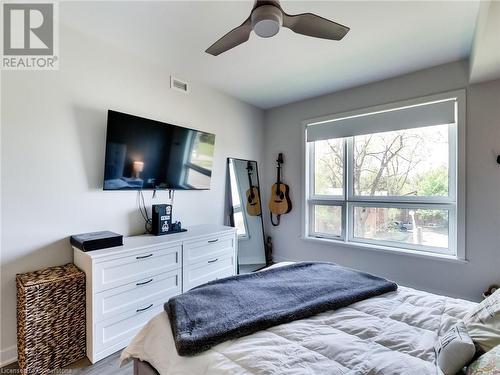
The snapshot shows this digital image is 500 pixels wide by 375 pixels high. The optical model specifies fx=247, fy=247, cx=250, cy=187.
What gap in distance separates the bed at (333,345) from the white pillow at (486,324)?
139 millimetres

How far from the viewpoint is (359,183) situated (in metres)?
3.11

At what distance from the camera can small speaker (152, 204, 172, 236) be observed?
2387 millimetres

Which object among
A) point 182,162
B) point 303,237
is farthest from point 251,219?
point 182,162

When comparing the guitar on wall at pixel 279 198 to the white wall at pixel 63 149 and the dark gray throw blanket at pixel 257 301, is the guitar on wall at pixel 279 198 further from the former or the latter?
the dark gray throw blanket at pixel 257 301

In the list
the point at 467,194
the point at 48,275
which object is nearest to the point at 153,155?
the point at 48,275

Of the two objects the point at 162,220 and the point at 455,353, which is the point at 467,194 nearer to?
the point at 455,353

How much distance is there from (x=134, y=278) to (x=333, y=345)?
1.55m

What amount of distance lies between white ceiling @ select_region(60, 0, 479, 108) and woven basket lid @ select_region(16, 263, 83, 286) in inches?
74.5

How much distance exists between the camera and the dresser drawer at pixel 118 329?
174cm

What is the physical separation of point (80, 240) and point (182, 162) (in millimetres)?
1196

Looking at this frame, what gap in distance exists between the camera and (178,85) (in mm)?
2756

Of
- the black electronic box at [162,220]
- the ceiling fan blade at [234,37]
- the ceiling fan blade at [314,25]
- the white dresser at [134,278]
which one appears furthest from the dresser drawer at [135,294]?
the ceiling fan blade at [314,25]

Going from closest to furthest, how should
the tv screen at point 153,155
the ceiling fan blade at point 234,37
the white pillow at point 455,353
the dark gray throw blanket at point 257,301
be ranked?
1. the white pillow at point 455,353
2. the dark gray throw blanket at point 257,301
3. the ceiling fan blade at point 234,37
4. the tv screen at point 153,155

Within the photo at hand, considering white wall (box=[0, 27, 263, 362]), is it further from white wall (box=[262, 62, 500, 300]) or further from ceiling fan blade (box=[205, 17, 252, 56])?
white wall (box=[262, 62, 500, 300])
